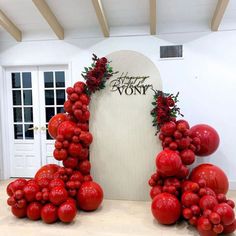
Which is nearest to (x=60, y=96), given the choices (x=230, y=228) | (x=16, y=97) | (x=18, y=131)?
(x=16, y=97)

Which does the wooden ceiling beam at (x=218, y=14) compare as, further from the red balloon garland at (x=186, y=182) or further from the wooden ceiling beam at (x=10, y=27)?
the wooden ceiling beam at (x=10, y=27)

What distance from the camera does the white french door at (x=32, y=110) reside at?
4848mm

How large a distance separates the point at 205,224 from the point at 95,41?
3.35 meters

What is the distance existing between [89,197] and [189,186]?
1.29 metres

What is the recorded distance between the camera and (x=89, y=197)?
3359mm

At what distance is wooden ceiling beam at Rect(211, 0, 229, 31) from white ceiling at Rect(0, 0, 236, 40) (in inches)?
3.7

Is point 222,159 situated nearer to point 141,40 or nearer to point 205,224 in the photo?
point 205,224

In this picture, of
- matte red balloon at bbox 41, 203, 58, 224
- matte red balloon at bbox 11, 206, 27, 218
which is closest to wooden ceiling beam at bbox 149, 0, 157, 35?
matte red balloon at bbox 41, 203, 58, 224

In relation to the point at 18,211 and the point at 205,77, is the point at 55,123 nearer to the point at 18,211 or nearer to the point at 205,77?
the point at 18,211

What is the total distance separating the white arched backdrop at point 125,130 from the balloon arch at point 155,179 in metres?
0.16

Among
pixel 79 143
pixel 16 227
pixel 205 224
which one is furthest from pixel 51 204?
pixel 205 224

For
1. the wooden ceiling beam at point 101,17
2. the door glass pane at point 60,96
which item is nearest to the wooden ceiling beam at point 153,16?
the wooden ceiling beam at point 101,17

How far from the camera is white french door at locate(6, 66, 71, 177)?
4.85m

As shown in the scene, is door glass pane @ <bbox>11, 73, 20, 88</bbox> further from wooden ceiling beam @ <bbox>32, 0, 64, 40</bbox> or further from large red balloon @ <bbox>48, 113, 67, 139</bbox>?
large red balloon @ <bbox>48, 113, 67, 139</bbox>
